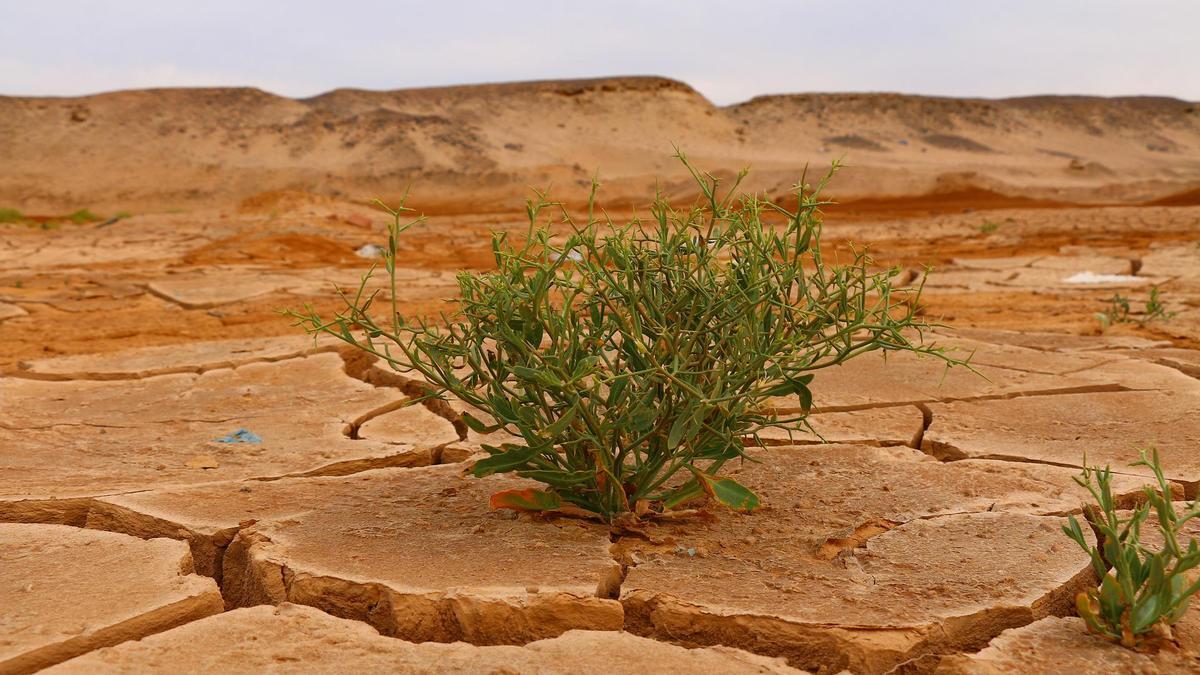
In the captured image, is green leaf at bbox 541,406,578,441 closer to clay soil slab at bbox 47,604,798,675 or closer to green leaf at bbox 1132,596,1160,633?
clay soil slab at bbox 47,604,798,675

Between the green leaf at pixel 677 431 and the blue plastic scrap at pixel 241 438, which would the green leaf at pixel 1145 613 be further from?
the blue plastic scrap at pixel 241 438

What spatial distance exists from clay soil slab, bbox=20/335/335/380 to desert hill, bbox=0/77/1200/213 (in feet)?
33.5

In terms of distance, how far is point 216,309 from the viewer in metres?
5.23

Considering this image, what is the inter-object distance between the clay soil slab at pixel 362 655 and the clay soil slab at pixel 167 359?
1997mm

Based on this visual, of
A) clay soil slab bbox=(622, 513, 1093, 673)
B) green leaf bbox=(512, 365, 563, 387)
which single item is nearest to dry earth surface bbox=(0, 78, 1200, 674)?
clay soil slab bbox=(622, 513, 1093, 673)

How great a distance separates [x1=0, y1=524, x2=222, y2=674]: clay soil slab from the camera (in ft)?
4.85

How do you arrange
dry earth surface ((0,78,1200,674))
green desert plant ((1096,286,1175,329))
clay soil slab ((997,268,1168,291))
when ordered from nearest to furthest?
dry earth surface ((0,78,1200,674)) → green desert plant ((1096,286,1175,329)) → clay soil slab ((997,268,1168,291))

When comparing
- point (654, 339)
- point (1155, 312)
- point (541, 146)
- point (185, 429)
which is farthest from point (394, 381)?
point (541, 146)

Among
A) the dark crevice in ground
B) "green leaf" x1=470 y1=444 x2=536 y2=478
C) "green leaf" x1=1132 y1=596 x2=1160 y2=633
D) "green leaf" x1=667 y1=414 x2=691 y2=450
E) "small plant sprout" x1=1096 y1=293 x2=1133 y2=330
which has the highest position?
"green leaf" x1=667 y1=414 x2=691 y2=450

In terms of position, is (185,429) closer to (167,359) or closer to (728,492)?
(167,359)

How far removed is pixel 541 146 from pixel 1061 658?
721 inches

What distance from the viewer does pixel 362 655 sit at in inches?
58.0

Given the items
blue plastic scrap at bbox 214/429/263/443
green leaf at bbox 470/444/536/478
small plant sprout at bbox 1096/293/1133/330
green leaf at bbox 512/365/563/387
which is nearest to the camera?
green leaf at bbox 512/365/563/387

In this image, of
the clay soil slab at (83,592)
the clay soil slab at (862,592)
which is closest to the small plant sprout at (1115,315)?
the clay soil slab at (862,592)
